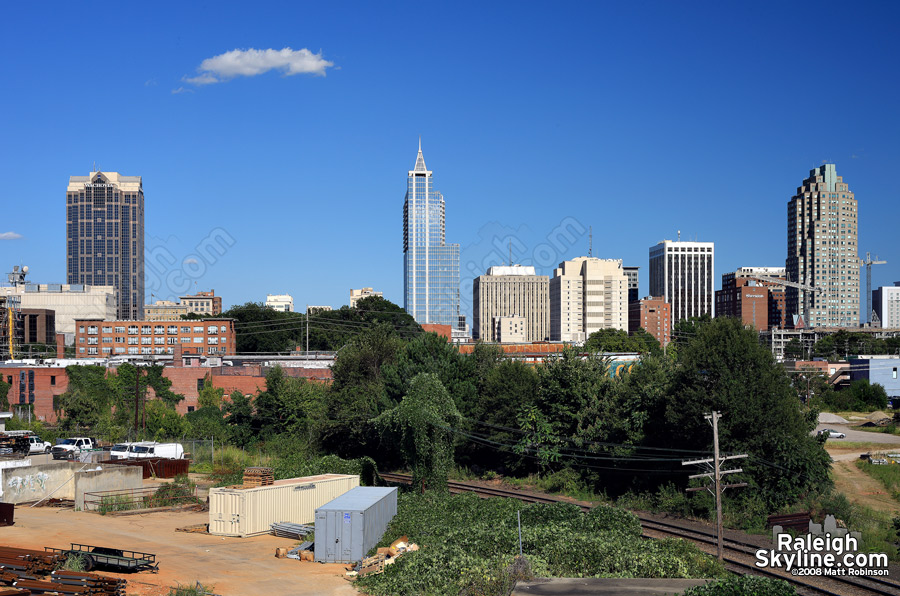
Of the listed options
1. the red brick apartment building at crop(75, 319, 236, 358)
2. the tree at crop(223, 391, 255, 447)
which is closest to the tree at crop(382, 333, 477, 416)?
the tree at crop(223, 391, 255, 447)

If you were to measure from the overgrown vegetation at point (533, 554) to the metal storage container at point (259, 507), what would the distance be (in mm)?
5344

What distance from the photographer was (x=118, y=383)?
6738cm

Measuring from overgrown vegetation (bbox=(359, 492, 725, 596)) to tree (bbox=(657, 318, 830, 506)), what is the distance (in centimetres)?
927

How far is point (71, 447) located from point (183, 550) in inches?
1028

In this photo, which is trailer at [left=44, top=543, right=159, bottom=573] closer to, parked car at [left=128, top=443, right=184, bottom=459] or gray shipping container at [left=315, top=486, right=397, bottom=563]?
gray shipping container at [left=315, top=486, right=397, bottom=563]

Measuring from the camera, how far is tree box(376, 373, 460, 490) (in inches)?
Answer: 1483

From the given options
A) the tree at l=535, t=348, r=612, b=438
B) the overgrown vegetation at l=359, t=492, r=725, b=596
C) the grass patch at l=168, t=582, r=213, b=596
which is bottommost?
the grass patch at l=168, t=582, r=213, b=596

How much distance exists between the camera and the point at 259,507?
29922 mm

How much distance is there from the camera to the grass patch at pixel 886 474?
38628 millimetres

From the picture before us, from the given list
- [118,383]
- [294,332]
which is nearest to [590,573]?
[118,383]

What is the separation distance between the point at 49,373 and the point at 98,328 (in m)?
74.2

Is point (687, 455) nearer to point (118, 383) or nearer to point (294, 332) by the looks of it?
point (118, 383)

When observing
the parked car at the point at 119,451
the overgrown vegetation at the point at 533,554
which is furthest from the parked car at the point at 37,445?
the overgrown vegetation at the point at 533,554

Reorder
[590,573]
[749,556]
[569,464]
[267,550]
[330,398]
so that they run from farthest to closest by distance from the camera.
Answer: [330,398] → [569,464] → [267,550] → [749,556] → [590,573]
